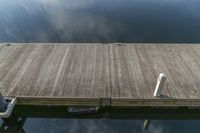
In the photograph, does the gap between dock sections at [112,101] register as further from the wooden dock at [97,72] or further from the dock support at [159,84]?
the dock support at [159,84]

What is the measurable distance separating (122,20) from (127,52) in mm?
7587

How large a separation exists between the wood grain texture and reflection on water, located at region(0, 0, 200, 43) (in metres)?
4.75

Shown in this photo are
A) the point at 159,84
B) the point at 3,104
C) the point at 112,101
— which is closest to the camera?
the point at 3,104

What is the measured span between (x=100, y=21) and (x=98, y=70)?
30.5 feet

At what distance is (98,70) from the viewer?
11.6 meters

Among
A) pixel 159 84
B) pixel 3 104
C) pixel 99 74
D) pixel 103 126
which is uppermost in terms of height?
pixel 159 84

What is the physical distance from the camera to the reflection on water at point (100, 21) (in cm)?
1823

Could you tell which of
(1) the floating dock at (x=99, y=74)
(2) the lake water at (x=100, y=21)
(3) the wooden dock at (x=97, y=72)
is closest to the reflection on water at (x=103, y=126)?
(1) the floating dock at (x=99, y=74)

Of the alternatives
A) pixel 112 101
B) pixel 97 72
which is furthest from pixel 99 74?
pixel 112 101

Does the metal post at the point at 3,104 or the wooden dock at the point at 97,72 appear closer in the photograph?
the metal post at the point at 3,104

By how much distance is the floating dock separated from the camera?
393 inches

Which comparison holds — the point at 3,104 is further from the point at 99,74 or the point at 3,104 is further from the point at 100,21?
the point at 100,21

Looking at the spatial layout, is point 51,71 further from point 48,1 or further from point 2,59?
point 48,1

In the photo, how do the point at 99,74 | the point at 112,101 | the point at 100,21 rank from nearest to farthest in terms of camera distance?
the point at 112,101 → the point at 99,74 → the point at 100,21
